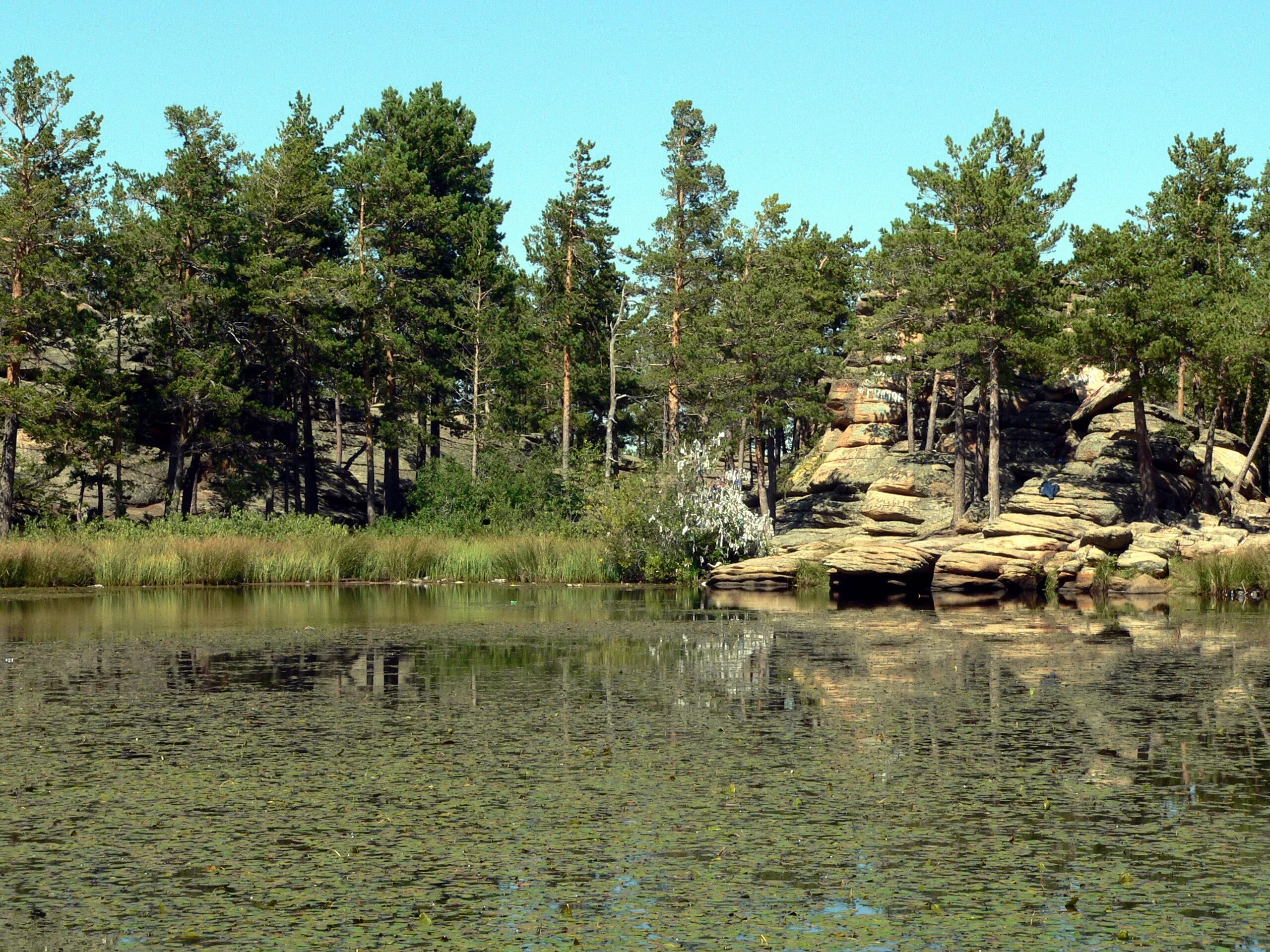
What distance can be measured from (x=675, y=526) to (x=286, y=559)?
1158 centimetres

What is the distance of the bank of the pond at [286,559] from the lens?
3669cm

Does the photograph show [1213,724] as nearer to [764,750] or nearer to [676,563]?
[764,750]

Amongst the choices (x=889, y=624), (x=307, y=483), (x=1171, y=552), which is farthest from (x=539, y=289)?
(x=889, y=624)

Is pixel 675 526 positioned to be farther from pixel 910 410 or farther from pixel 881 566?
pixel 910 410

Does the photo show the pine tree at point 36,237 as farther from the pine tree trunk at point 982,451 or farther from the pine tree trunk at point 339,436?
the pine tree trunk at point 982,451

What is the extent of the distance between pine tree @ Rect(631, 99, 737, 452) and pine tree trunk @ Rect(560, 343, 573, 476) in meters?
4.40

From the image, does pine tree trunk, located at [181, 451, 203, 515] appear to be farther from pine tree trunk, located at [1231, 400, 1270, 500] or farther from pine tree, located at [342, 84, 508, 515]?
pine tree trunk, located at [1231, 400, 1270, 500]

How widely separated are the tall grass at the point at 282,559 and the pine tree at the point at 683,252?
1897cm

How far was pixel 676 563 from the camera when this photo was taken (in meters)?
42.1

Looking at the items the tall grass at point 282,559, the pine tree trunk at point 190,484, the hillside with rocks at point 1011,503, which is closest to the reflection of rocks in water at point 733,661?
the hillside with rocks at point 1011,503

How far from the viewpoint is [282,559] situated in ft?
129

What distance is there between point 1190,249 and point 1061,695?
Answer: 52746mm

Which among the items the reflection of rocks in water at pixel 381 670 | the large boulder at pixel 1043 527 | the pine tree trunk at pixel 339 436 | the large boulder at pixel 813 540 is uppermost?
the pine tree trunk at pixel 339 436

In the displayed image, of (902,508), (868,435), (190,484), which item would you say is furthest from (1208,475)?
(190,484)
